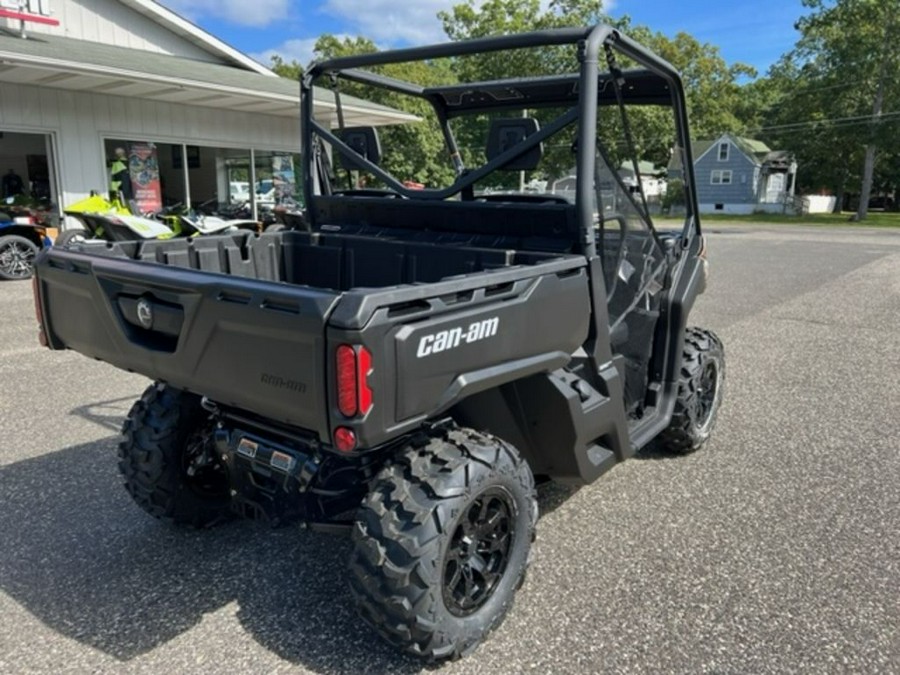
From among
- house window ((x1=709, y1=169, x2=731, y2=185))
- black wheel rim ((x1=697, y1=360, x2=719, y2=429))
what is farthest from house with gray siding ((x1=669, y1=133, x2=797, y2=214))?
black wheel rim ((x1=697, y1=360, x2=719, y2=429))

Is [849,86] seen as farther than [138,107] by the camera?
Yes

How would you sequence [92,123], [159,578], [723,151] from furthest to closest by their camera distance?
1. [723,151]
2. [92,123]
3. [159,578]

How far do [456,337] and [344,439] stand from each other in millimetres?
463

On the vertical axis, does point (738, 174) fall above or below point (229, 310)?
above

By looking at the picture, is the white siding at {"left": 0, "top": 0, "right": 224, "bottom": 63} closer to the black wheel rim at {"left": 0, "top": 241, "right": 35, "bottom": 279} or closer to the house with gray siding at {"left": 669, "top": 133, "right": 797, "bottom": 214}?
the black wheel rim at {"left": 0, "top": 241, "right": 35, "bottom": 279}

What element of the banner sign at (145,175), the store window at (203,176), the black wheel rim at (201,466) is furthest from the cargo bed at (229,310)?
the banner sign at (145,175)

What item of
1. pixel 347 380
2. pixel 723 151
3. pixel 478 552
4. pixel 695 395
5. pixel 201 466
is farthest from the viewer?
pixel 723 151

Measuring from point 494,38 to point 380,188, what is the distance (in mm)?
1273

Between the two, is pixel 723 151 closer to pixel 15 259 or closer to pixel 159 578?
pixel 15 259

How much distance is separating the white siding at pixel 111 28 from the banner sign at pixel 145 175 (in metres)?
2.76

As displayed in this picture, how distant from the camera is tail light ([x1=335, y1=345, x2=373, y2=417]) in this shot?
6.28 ft

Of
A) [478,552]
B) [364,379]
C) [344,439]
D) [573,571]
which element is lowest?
[573,571]

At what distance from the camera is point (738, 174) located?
155 ft

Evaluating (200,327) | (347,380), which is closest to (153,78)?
(200,327)
